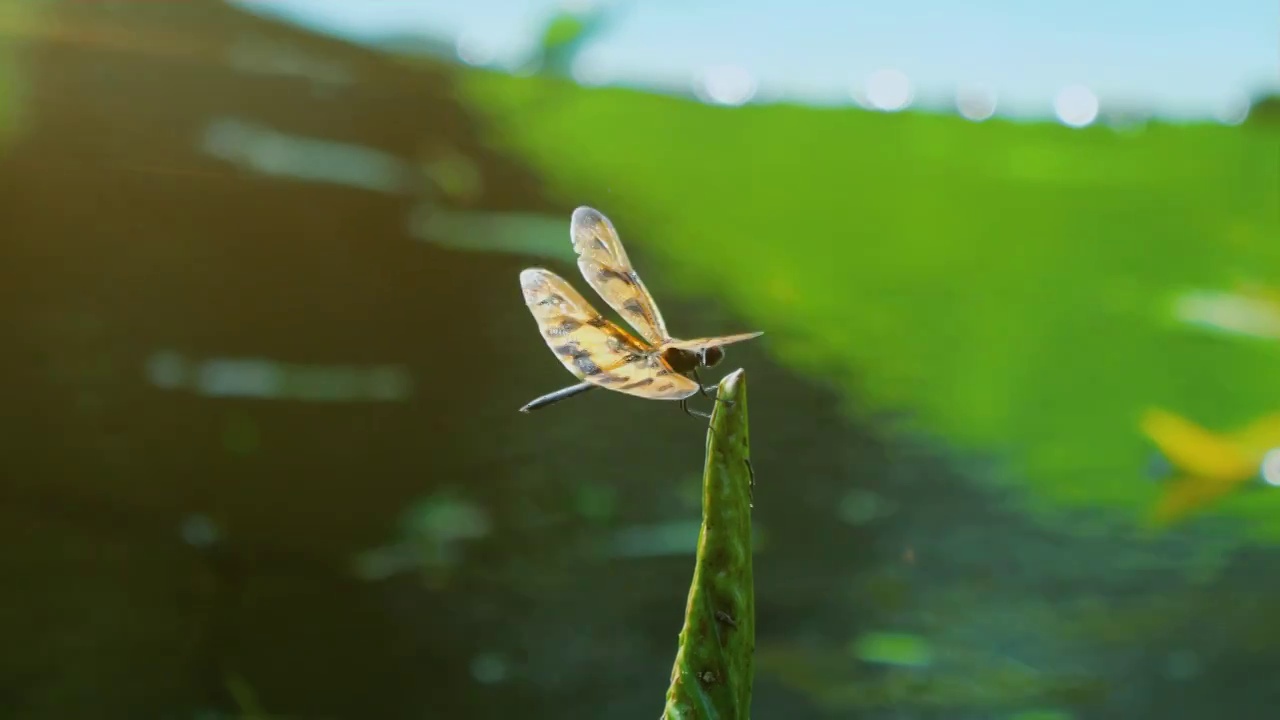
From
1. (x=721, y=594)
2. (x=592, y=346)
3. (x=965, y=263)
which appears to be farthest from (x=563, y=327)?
(x=965, y=263)

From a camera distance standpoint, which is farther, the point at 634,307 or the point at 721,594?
the point at 634,307

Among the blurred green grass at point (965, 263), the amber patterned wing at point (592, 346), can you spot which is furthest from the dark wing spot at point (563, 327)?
the blurred green grass at point (965, 263)

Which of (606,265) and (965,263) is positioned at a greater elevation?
(965,263)

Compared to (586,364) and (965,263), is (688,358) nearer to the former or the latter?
(586,364)

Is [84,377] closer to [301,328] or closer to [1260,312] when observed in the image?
[301,328]

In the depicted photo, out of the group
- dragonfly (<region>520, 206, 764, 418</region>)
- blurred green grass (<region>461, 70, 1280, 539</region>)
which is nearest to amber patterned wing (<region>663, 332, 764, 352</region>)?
dragonfly (<region>520, 206, 764, 418</region>)
